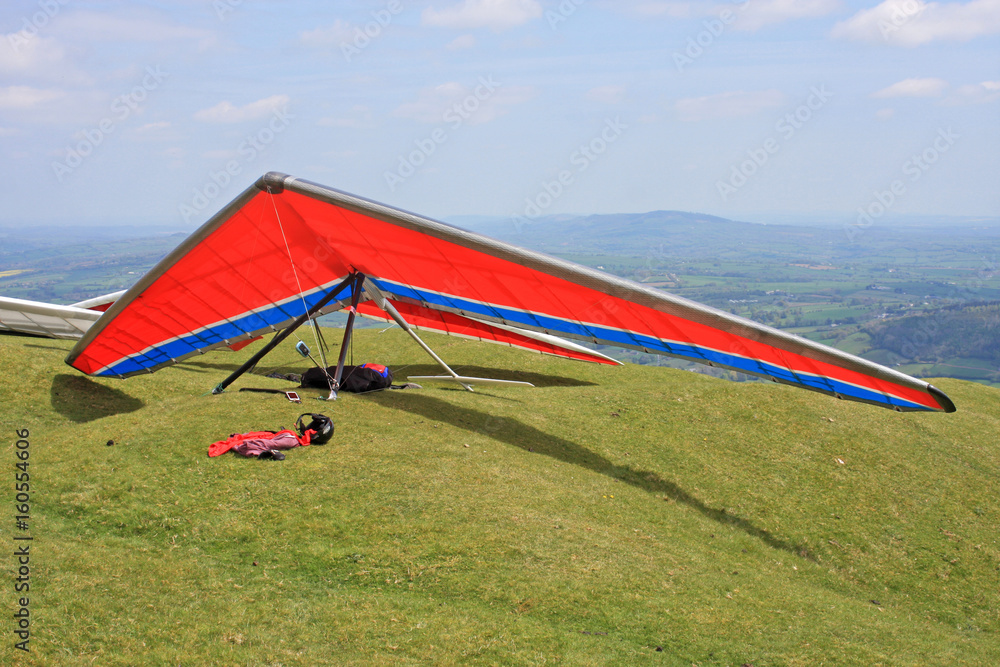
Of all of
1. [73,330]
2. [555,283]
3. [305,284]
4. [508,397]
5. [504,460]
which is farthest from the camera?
[73,330]

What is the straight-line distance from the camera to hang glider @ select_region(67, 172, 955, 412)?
39.1 feet

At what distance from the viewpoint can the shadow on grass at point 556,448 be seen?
543 inches

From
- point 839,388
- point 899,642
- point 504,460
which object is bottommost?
point 899,642

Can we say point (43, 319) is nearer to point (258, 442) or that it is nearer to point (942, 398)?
point (258, 442)

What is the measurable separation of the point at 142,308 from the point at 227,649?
39.4 feet

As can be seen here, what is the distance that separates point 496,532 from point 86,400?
45.9ft

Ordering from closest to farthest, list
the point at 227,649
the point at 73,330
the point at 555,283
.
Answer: the point at 227,649, the point at 555,283, the point at 73,330

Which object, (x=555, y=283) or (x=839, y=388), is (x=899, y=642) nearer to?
(x=839, y=388)

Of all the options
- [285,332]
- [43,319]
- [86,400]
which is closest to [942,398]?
[285,332]

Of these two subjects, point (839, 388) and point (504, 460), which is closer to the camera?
point (839, 388)

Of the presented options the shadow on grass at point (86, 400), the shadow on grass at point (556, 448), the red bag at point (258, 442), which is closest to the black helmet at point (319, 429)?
the red bag at point (258, 442)

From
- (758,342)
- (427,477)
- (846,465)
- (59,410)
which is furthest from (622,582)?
(59,410)

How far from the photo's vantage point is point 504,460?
1418cm

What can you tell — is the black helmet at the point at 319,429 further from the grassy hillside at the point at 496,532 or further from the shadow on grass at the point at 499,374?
the shadow on grass at the point at 499,374
